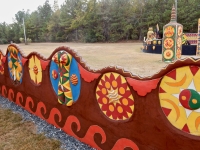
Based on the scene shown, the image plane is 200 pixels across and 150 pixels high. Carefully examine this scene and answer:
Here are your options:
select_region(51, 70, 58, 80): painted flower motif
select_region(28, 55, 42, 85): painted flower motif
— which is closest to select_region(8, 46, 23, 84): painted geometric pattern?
select_region(28, 55, 42, 85): painted flower motif

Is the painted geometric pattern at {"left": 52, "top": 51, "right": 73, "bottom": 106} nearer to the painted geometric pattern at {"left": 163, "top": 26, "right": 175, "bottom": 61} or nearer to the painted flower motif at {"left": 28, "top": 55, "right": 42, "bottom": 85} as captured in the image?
the painted flower motif at {"left": 28, "top": 55, "right": 42, "bottom": 85}

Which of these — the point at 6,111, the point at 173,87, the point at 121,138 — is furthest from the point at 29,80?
the point at 173,87

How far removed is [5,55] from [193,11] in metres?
32.1

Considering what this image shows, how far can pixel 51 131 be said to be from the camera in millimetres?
3383

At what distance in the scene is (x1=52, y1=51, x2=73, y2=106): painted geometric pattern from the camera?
9.33 ft

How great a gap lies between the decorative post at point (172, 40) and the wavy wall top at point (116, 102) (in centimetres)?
920

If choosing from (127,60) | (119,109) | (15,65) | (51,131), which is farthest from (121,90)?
(127,60)

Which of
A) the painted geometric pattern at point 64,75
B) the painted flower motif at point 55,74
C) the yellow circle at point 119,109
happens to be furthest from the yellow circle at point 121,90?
the painted flower motif at point 55,74

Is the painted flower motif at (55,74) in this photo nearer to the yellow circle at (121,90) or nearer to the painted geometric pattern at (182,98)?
the yellow circle at (121,90)

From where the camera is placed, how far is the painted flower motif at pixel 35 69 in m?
3.61

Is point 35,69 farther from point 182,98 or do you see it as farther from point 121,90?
point 182,98

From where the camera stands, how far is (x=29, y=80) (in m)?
3.97

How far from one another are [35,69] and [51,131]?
3.71 feet

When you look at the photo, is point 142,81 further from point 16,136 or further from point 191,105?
point 16,136
